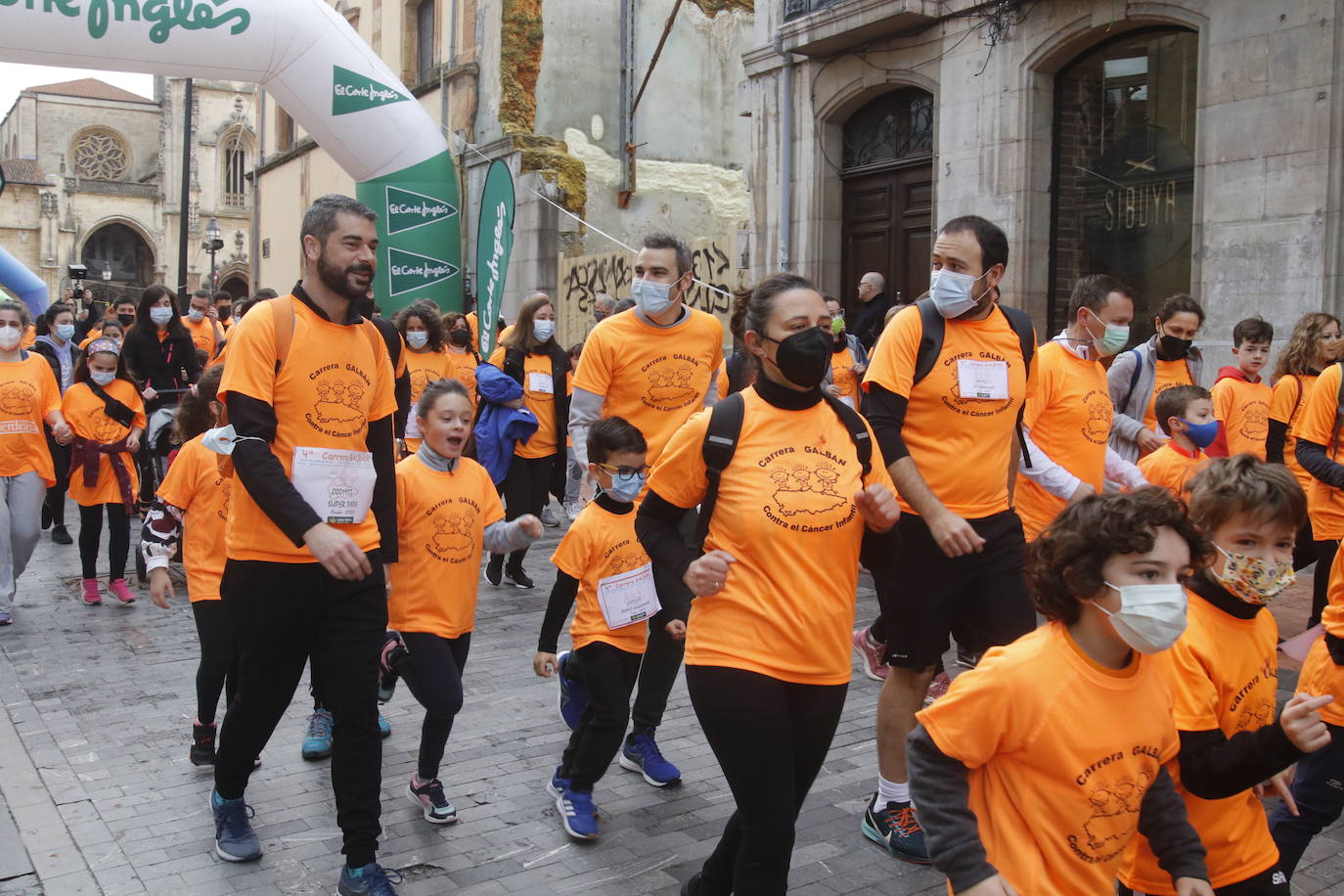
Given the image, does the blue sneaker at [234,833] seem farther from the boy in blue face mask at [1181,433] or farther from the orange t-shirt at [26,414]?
the orange t-shirt at [26,414]

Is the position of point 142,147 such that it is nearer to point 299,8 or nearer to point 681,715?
point 299,8

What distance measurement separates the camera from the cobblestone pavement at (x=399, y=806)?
4.27 m

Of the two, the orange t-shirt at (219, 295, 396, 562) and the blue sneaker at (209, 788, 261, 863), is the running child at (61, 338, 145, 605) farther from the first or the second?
the orange t-shirt at (219, 295, 396, 562)

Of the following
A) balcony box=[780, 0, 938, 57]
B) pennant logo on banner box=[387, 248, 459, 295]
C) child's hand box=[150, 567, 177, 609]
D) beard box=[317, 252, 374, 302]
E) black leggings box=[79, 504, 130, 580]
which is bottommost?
black leggings box=[79, 504, 130, 580]

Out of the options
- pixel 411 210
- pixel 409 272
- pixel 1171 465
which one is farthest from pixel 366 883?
pixel 409 272

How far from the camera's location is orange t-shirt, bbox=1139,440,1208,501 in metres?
6.44

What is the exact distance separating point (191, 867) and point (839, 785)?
2470 millimetres

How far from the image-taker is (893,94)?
45.0 ft

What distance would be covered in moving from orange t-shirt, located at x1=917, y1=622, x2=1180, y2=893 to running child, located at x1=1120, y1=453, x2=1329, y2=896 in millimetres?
256

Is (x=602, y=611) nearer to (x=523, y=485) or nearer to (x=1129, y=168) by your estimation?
(x=523, y=485)

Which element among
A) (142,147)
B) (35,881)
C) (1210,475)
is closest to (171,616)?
(35,881)

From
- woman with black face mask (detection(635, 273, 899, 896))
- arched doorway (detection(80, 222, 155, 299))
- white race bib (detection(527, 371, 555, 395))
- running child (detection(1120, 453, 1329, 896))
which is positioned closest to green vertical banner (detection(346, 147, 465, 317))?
white race bib (detection(527, 371, 555, 395))

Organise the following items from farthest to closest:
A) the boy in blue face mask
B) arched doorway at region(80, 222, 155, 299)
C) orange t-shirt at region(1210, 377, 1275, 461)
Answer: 1. arched doorway at region(80, 222, 155, 299)
2. orange t-shirt at region(1210, 377, 1275, 461)
3. the boy in blue face mask

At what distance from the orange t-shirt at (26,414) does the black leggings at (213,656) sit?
355 centimetres
